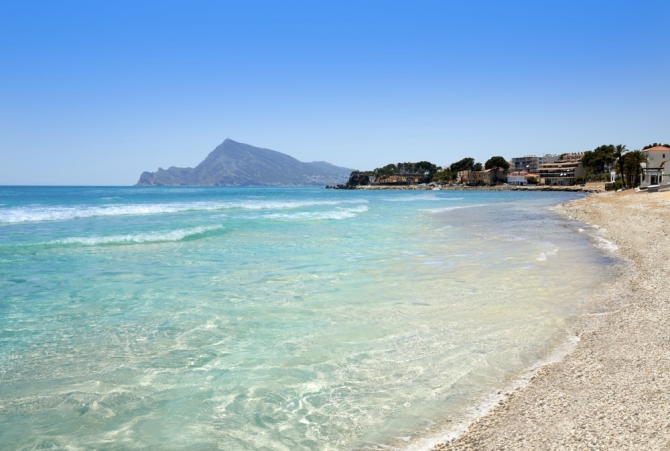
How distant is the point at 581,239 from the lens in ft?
63.3

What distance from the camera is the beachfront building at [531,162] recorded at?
178250 mm

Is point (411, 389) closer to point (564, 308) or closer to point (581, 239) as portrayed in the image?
point (564, 308)

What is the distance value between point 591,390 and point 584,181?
133001mm

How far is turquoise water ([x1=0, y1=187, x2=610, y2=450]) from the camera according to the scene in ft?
15.2

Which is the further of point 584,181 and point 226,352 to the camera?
point 584,181

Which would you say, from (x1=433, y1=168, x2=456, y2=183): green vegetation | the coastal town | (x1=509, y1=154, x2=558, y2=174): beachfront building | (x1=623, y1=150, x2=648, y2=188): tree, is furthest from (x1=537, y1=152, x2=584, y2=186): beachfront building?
(x1=623, y1=150, x2=648, y2=188): tree

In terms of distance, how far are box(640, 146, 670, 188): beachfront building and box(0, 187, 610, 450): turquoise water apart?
64.1 m

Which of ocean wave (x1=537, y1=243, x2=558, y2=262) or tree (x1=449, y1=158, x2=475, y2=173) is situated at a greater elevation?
tree (x1=449, y1=158, x2=475, y2=173)

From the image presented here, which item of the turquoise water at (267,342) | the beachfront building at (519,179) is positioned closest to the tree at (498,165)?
the beachfront building at (519,179)

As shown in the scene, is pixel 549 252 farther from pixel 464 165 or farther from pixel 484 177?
pixel 464 165

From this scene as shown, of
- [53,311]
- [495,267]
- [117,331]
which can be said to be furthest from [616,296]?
[53,311]

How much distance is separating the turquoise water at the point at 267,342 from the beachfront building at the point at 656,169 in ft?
210

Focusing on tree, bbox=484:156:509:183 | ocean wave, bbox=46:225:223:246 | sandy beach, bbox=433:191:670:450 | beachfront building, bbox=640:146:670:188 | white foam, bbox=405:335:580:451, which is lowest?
white foam, bbox=405:335:580:451

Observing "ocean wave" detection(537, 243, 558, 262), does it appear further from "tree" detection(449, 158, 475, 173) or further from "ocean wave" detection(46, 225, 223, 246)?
"tree" detection(449, 158, 475, 173)
